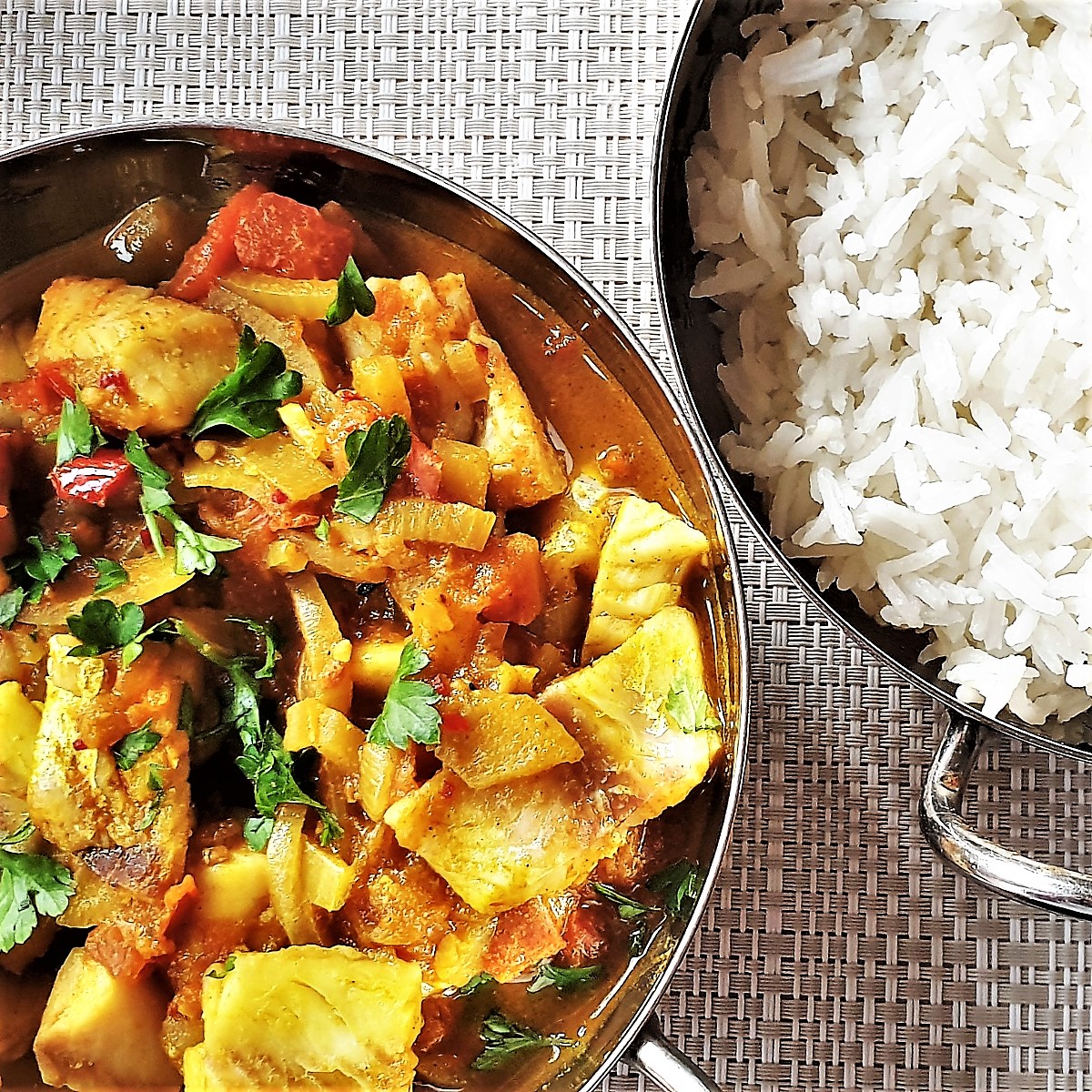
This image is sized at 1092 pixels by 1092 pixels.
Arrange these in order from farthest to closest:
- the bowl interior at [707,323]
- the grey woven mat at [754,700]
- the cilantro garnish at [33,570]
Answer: the grey woven mat at [754,700], the bowl interior at [707,323], the cilantro garnish at [33,570]

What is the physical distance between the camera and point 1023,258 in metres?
1.46

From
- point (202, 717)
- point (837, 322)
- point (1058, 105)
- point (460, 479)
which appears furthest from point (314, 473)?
point (1058, 105)

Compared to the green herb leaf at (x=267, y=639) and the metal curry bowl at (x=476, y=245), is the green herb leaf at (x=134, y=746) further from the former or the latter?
the metal curry bowl at (x=476, y=245)

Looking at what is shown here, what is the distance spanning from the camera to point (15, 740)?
1.25 m

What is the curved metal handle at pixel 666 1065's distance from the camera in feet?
4.31

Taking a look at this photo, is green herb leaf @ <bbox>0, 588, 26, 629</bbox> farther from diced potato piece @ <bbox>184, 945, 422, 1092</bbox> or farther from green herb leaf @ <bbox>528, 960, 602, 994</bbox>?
green herb leaf @ <bbox>528, 960, 602, 994</bbox>

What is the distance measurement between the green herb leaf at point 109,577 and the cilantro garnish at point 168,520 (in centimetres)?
4

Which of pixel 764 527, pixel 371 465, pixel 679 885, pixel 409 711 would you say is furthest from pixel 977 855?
pixel 371 465

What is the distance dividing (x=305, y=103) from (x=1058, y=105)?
0.98m

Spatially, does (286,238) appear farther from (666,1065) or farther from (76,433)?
(666,1065)

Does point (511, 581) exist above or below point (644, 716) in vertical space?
above

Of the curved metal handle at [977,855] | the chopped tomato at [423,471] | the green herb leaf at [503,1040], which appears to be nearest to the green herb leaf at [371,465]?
the chopped tomato at [423,471]

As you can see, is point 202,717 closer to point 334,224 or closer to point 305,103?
point 334,224

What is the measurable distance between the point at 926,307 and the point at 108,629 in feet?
3.40
